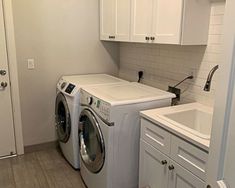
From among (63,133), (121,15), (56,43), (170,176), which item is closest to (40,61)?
(56,43)

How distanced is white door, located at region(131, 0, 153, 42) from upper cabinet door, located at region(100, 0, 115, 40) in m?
0.42

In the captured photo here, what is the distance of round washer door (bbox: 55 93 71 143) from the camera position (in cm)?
256

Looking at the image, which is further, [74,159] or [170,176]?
[74,159]

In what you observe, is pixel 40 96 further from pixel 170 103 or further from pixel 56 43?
pixel 170 103

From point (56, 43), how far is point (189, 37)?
1.62 metres

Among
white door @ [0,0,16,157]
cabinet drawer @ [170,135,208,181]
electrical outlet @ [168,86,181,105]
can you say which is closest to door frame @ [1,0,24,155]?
white door @ [0,0,16,157]

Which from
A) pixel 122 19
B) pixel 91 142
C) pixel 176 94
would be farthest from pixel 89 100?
pixel 122 19

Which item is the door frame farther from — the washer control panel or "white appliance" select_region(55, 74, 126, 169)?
the washer control panel

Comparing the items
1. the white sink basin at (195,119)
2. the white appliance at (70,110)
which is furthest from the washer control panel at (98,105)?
the white sink basin at (195,119)

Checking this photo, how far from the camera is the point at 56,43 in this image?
2.87 m

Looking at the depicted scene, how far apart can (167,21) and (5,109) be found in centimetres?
197

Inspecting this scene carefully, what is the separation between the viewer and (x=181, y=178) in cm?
151

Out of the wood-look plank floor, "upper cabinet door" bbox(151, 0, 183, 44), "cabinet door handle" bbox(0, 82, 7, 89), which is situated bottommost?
the wood-look plank floor

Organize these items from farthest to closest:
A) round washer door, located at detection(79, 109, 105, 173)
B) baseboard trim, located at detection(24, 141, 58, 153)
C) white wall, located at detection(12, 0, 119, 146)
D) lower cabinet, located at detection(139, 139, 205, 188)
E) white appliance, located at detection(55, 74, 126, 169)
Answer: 1. baseboard trim, located at detection(24, 141, 58, 153)
2. white wall, located at detection(12, 0, 119, 146)
3. white appliance, located at detection(55, 74, 126, 169)
4. round washer door, located at detection(79, 109, 105, 173)
5. lower cabinet, located at detection(139, 139, 205, 188)
